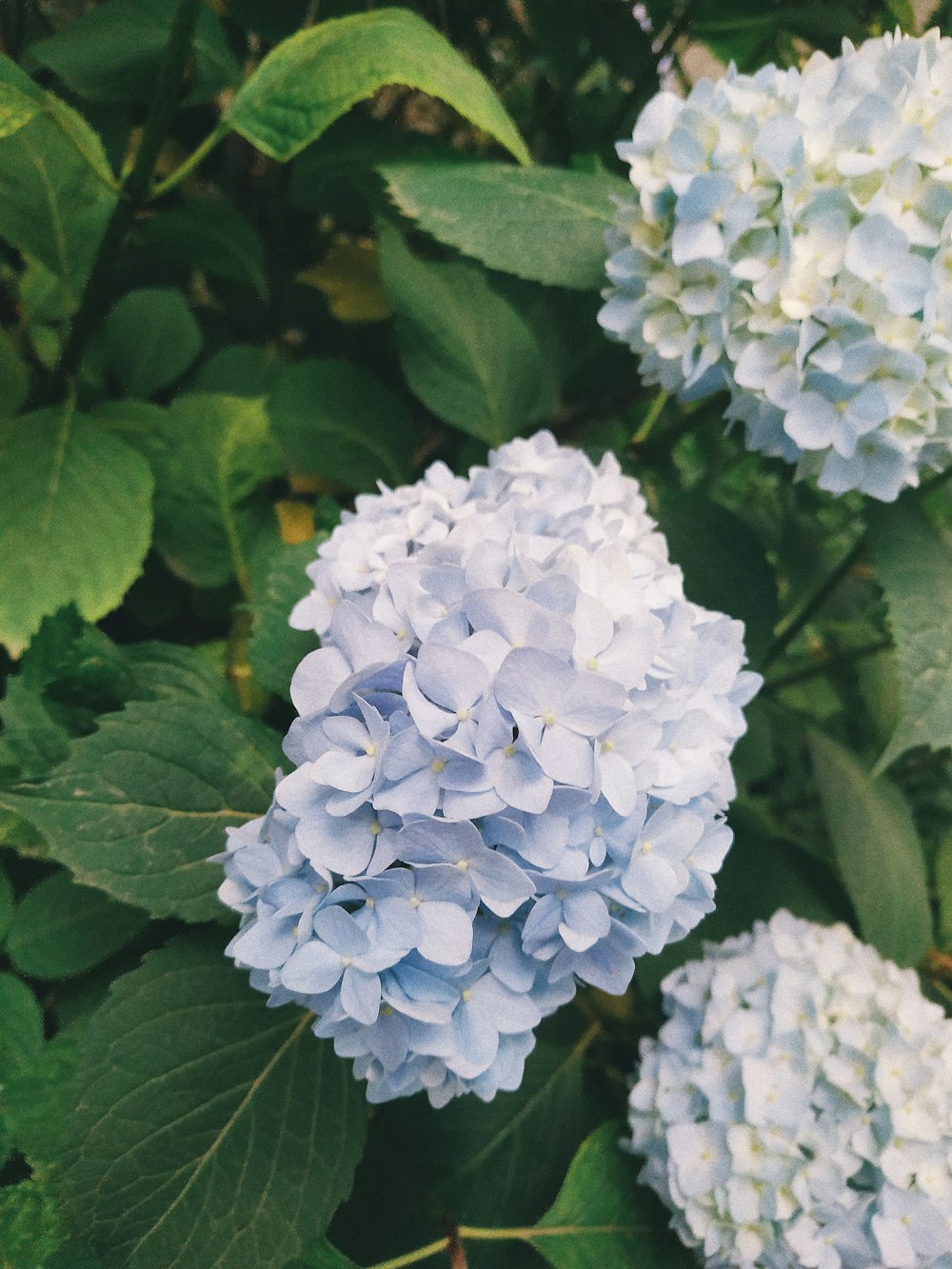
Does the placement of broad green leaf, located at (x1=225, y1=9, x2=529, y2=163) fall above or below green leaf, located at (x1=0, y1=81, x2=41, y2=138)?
above

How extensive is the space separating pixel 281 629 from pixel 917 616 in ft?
1.65

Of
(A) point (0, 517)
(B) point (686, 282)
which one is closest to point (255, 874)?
(A) point (0, 517)

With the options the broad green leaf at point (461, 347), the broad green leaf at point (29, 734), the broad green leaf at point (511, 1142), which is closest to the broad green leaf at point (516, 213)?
the broad green leaf at point (461, 347)

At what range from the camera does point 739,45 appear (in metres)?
1.02

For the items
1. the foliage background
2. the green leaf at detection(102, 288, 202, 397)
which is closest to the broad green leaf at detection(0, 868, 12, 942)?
the foliage background

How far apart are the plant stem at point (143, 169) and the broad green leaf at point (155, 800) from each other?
1.29 feet

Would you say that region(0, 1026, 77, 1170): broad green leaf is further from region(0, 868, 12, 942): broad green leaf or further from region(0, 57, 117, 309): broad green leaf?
region(0, 57, 117, 309): broad green leaf

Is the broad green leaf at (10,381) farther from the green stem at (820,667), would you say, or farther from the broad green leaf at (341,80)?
the green stem at (820,667)

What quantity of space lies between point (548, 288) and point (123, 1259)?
38.8 inches

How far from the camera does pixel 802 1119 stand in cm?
68

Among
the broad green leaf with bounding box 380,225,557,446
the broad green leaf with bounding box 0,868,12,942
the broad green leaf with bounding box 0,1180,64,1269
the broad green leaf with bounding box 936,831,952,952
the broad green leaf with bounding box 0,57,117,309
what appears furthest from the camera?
the broad green leaf with bounding box 936,831,952,952

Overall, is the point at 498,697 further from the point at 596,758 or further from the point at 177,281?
the point at 177,281

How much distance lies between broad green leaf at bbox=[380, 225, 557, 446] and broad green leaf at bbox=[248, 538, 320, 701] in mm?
265

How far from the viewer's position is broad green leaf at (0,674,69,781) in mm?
618
